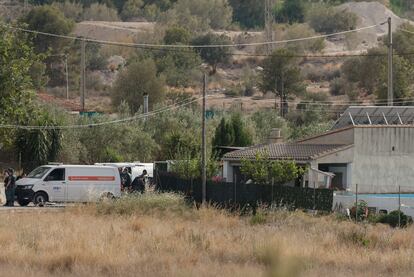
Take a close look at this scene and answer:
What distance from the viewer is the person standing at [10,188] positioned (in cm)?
4203

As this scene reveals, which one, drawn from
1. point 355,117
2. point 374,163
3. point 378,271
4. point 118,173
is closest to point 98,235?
point 378,271

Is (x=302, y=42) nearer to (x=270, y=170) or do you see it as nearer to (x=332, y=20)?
(x=332, y=20)

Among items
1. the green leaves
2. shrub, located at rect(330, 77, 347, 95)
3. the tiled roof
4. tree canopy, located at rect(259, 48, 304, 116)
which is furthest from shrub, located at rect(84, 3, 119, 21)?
the green leaves

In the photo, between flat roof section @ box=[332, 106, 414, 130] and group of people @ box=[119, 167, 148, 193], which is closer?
group of people @ box=[119, 167, 148, 193]

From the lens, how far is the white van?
4347cm

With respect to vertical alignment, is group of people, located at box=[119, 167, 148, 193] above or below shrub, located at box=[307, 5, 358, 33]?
below

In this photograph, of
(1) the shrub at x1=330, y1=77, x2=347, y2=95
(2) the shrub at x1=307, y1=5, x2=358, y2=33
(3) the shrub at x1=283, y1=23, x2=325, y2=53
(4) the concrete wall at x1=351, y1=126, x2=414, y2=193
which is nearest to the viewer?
(4) the concrete wall at x1=351, y1=126, x2=414, y2=193

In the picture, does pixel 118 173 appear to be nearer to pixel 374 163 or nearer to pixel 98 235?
pixel 374 163

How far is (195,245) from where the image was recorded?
1037 inches

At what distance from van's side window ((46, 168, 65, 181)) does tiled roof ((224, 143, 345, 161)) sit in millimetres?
9059

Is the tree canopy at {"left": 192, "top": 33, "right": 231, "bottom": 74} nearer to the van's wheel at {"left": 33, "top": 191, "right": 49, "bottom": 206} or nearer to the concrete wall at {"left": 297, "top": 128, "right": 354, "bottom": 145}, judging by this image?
the concrete wall at {"left": 297, "top": 128, "right": 354, "bottom": 145}

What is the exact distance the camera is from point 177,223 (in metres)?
34.3

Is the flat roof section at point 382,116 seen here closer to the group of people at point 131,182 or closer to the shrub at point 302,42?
the group of people at point 131,182

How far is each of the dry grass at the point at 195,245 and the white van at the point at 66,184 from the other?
513 centimetres
